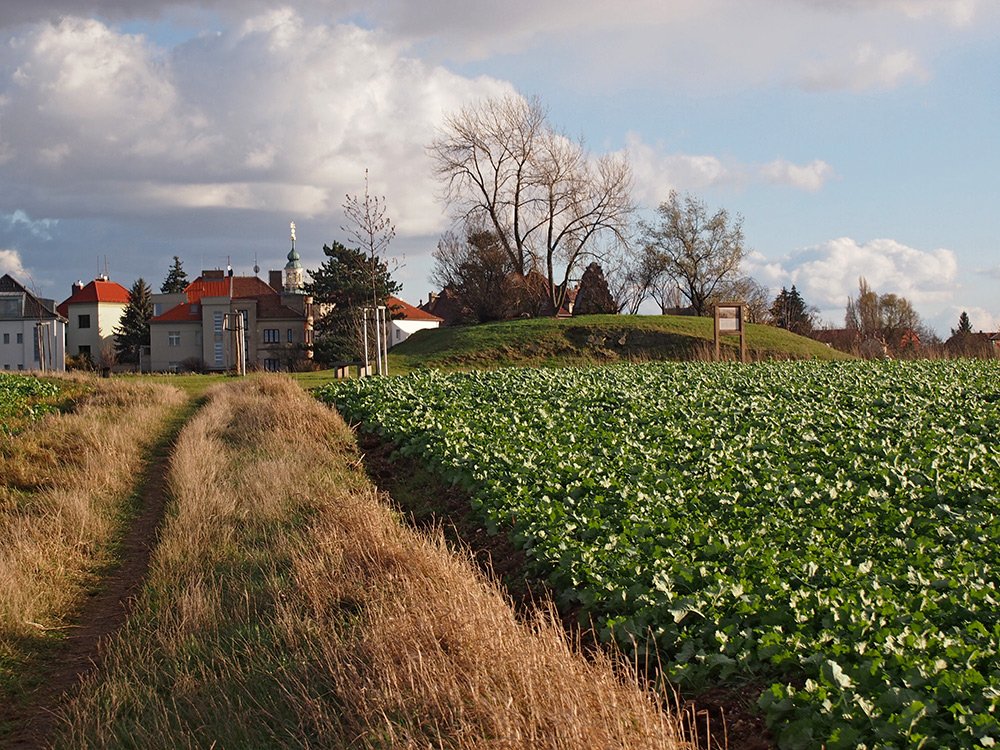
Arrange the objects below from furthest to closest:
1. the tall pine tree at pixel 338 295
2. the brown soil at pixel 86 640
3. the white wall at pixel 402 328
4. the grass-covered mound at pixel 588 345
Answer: the white wall at pixel 402 328, the tall pine tree at pixel 338 295, the grass-covered mound at pixel 588 345, the brown soil at pixel 86 640

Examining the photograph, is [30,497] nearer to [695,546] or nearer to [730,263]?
[695,546]

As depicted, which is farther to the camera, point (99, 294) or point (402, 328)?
point (99, 294)

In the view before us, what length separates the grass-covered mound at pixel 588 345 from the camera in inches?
1415

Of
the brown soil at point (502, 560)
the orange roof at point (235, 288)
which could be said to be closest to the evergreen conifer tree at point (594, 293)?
the orange roof at point (235, 288)

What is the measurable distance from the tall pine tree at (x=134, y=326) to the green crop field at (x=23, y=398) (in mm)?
54378

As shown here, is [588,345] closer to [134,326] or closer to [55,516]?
[55,516]

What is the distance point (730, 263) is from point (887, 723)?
61150 mm

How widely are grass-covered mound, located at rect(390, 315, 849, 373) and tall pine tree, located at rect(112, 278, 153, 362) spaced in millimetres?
46949

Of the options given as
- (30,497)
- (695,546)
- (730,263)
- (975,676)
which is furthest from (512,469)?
(730,263)

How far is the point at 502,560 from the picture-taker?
30.1 ft

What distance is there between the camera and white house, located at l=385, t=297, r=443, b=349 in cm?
7606

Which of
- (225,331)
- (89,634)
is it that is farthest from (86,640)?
(225,331)

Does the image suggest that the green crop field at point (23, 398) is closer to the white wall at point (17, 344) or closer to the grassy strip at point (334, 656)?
the grassy strip at point (334, 656)

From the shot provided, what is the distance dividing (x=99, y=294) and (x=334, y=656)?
299 ft
